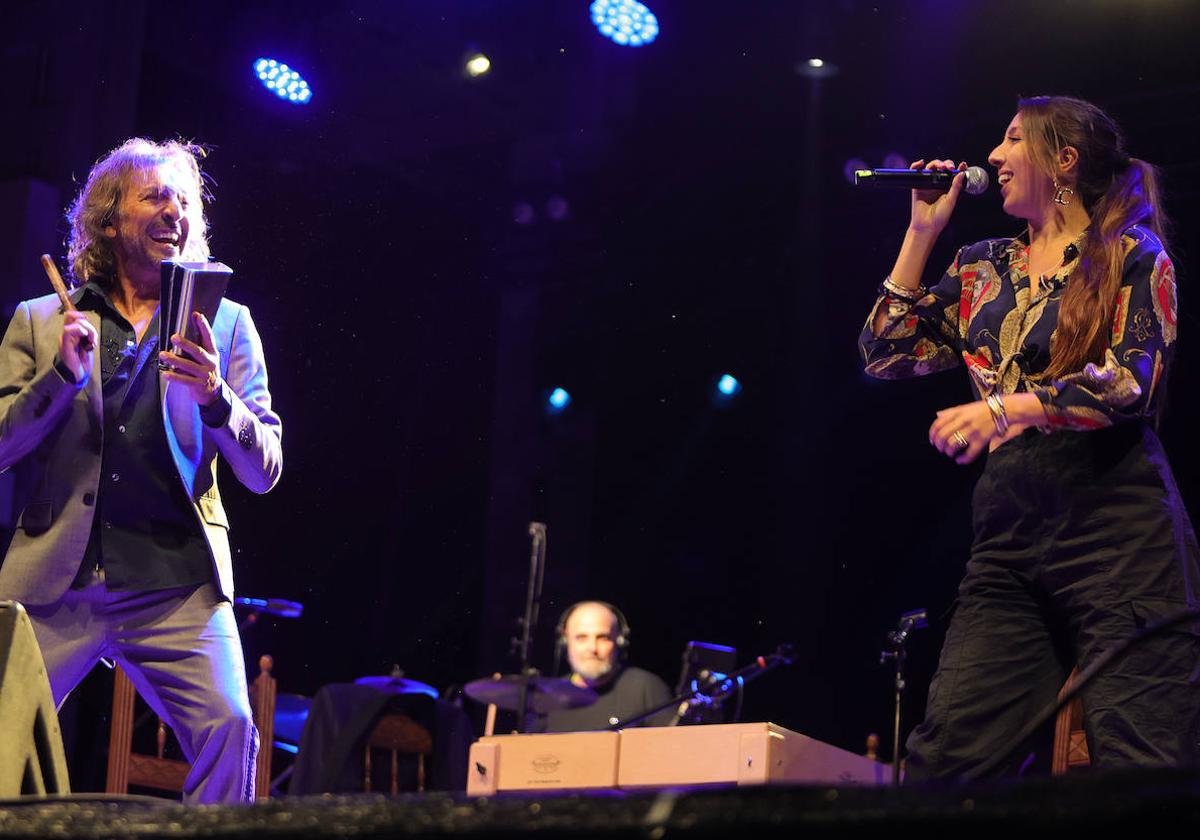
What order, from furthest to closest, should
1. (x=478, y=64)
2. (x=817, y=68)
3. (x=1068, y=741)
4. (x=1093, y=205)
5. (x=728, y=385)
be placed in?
(x=728, y=385) → (x=478, y=64) → (x=817, y=68) → (x=1068, y=741) → (x=1093, y=205)

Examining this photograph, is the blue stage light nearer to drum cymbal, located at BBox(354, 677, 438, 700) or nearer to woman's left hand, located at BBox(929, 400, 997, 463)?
drum cymbal, located at BBox(354, 677, 438, 700)

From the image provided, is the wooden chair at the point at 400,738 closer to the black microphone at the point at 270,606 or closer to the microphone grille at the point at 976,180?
the black microphone at the point at 270,606

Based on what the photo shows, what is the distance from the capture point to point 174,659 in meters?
3.08

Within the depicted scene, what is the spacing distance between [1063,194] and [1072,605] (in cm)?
96

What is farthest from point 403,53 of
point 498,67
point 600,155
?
point 600,155

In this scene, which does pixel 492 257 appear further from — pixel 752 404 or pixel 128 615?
pixel 128 615

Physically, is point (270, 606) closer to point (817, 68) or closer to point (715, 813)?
point (817, 68)

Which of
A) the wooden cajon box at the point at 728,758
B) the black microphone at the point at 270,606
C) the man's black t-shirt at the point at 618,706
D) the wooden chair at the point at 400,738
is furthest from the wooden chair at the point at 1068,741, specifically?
the black microphone at the point at 270,606

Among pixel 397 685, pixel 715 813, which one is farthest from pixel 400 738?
pixel 715 813

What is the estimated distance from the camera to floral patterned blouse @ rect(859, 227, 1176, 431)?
257 centimetres

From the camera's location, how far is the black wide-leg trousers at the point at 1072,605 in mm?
2443

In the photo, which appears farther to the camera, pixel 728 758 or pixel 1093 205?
pixel 728 758

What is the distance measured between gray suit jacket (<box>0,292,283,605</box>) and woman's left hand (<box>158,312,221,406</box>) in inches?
4.3

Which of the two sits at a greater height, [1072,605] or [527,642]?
[1072,605]
